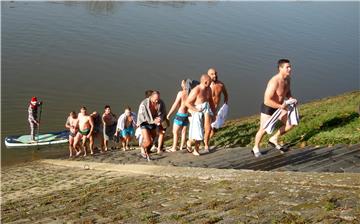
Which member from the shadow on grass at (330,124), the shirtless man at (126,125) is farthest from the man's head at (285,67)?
the shirtless man at (126,125)

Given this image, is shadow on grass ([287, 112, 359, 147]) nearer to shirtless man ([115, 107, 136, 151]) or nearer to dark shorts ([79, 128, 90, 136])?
shirtless man ([115, 107, 136, 151])

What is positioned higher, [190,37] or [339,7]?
[339,7]

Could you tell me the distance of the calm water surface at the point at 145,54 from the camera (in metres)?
23.1

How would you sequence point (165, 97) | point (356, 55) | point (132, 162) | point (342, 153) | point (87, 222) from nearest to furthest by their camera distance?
point (87, 222), point (342, 153), point (132, 162), point (165, 97), point (356, 55)

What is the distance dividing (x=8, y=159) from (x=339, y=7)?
51256 millimetres

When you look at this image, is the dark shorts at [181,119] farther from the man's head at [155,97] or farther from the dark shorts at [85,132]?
the dark shorts at [85,132]

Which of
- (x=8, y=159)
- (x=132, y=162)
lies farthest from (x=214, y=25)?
(x=132, y=162)

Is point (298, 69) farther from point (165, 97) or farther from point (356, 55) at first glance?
point (165, 97)

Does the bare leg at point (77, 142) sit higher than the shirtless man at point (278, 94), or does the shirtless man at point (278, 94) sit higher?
the shirtless man at point (278, 94)

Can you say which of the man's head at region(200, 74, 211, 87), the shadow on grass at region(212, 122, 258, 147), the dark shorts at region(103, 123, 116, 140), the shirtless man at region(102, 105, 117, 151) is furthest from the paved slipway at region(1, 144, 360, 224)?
the dark shorts at region(103, 123, 116, 140)

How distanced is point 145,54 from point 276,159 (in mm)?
23332

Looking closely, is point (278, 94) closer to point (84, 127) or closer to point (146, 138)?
point (146, 138)

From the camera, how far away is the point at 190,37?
36.9 metres

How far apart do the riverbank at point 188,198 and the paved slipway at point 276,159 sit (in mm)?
816
